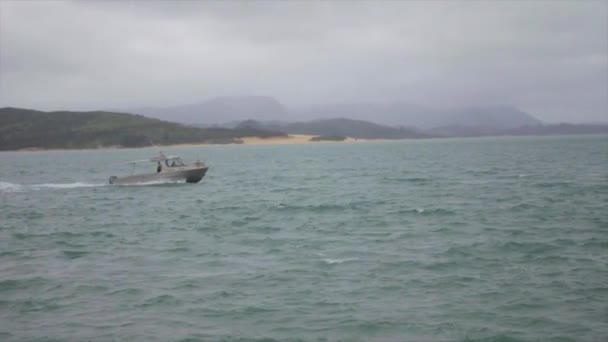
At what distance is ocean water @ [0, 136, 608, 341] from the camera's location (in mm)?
12922

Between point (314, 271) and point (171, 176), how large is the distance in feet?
113

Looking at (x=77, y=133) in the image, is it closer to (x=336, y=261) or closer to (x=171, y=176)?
(x=171, y=176)

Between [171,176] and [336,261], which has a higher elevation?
[171,176]

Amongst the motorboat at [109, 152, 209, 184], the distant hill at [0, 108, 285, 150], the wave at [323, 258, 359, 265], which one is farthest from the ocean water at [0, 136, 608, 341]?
the distant hill at [0, 108, 285, 150]

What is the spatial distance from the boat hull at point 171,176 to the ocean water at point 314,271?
15450mm

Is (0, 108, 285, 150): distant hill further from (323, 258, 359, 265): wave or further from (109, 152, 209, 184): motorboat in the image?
(323, 258, 359, 265): wave

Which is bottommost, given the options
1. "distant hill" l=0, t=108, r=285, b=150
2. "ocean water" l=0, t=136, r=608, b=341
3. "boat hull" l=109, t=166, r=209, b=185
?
"ocean water" l=0, t=136, r=608, b=341

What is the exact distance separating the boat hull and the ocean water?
15.4 m

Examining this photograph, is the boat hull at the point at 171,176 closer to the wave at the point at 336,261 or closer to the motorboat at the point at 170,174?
the motorboat at the point at 170,174

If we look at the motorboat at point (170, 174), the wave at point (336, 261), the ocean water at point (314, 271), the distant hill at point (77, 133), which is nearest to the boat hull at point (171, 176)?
the motorboat at point (170, 174)

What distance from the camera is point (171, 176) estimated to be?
1976 inches

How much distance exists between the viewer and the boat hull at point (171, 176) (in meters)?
50.0

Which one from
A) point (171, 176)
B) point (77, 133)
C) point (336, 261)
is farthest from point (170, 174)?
point (77, 133)

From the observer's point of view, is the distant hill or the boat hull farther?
the distant hill
